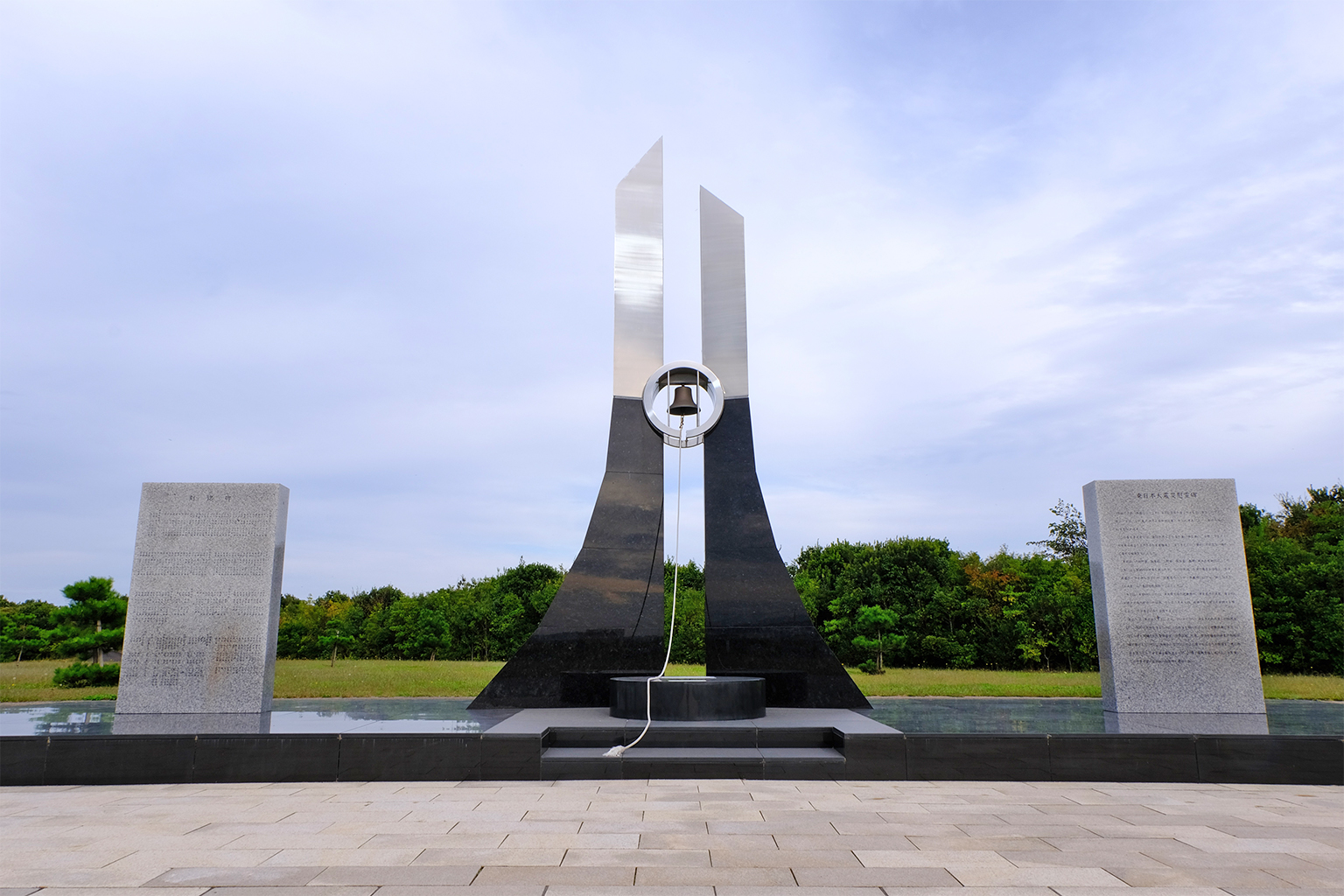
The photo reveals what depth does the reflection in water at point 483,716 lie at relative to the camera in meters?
6.42

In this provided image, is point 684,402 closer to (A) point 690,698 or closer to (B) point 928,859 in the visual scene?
(A) point 690,698

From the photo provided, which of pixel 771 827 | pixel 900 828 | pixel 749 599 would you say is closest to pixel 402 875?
pixel 771 827

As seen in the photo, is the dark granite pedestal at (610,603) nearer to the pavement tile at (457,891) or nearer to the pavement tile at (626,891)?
the pavement tile at (457,891)

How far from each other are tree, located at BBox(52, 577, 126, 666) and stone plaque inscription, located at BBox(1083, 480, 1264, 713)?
12.1m

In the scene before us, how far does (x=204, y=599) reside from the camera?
27.2ft

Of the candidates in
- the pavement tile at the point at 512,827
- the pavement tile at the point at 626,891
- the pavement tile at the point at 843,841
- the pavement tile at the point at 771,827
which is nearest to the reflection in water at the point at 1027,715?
the pavement tile at the point at 771,827

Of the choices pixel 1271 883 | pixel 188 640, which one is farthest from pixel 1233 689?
pixel 188 640

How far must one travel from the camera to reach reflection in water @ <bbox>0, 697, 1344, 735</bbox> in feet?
21.1

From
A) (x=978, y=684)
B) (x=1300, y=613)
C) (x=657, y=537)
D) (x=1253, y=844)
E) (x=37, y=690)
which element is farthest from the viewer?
(x=1300, y=613)

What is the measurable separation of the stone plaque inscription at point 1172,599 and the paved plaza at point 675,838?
92.0 inches

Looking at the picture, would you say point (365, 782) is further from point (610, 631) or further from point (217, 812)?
point (610, 631)

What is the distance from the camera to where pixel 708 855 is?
3818mm

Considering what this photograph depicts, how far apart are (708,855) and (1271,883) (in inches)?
94.6

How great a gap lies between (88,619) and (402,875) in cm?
994
